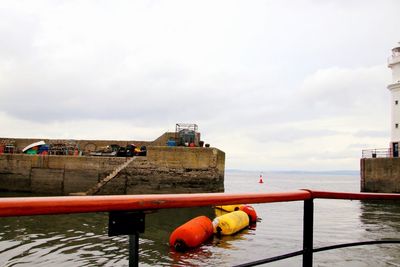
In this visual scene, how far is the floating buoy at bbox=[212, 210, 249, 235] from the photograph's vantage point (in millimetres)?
13375

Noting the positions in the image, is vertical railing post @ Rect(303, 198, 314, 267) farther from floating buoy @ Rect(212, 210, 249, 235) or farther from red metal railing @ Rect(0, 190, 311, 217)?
floating buoy @ Rect(212, 210, 249, 235)

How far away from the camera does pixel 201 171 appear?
84.0 feet

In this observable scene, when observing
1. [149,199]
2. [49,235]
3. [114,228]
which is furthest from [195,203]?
[49,235]

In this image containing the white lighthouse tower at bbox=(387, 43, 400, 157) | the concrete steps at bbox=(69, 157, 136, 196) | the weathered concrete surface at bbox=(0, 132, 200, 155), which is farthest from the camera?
the white lighthouse tower at bbox=(387, 43, 400, 157)

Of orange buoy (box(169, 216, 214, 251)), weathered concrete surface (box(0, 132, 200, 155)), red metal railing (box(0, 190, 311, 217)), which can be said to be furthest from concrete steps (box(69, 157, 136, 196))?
red metal railing (box(0, 190, 311, 217))

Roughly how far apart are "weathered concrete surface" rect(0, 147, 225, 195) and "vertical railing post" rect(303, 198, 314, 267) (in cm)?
2232

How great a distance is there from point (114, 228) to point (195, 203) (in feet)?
1.14

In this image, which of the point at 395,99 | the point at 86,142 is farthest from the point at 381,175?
the point at 86,142

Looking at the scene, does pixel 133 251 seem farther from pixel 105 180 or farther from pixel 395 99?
pixel 395 99

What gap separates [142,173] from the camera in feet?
84.8

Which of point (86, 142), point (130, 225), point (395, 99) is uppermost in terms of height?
point (395, 99)

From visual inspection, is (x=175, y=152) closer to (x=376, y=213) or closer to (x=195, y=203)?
(x=376, y=213)

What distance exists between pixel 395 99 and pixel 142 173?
84.8ft

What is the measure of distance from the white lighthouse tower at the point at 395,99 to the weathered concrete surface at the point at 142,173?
18.9m
